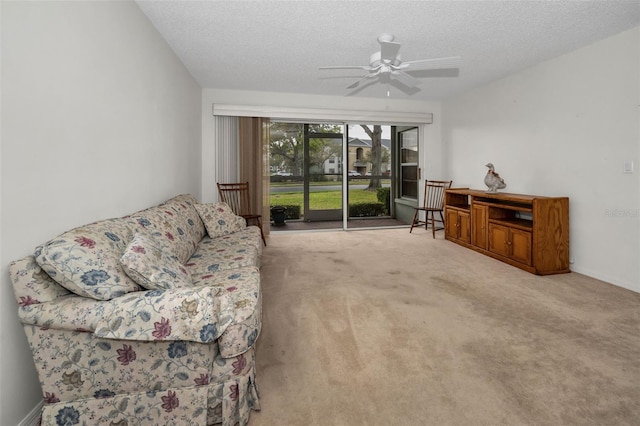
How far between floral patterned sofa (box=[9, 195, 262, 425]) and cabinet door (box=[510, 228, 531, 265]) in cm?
336

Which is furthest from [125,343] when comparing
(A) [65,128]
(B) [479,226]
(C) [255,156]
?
(C) [255,156]

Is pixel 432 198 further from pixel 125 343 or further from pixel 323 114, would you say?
pixel 125 343

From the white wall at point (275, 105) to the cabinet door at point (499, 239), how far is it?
2.77 meters

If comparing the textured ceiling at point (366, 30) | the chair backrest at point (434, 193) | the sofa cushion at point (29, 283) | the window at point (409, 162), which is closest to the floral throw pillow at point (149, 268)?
the sofa cushion at point (29, 283)

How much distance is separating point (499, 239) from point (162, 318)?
4.05 metres

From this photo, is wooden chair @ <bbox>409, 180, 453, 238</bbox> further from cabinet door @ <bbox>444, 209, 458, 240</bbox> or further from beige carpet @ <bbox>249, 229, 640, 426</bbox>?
beige carpet @ <bbox>249, 229, 640, 426</bbox>

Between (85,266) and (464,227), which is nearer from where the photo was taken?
(85,266)

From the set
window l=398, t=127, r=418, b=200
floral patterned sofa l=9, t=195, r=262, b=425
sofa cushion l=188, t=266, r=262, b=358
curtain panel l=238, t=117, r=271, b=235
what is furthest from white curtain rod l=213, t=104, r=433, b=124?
floral patterned sofa l=9, t=195, r=262, b=425

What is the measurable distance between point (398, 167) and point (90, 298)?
691 centimetres

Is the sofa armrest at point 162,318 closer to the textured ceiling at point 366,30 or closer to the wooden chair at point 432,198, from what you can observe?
the textured ceiling at point 366,30

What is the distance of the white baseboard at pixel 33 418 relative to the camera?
1455 millimetres

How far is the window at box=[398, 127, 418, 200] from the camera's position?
6.89m

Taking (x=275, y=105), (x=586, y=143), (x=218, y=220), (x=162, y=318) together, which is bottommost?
(x=162, y=318)

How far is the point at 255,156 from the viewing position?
5.59 m
